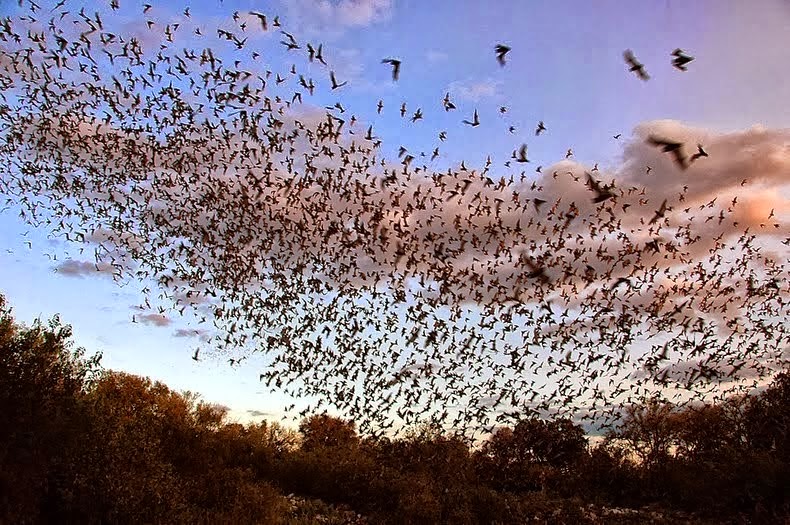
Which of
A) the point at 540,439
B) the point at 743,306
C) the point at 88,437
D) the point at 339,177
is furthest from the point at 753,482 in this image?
the point at 88,437

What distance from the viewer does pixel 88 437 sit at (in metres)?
20.8

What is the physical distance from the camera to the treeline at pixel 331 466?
1950cm

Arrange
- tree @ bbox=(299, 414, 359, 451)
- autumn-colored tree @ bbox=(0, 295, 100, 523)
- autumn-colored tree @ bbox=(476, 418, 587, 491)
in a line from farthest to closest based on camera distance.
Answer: tree @ bbox=(299, 414, 359, 451), autumn-colored tree @ bbox=(476, 418, 587, 491), autumn-colored tree @ bbox=(0, 295, 100, 523)

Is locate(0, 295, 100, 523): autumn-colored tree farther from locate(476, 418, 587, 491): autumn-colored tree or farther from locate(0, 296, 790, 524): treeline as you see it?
locate(476, 418, 587, 491): autumn-colored tree

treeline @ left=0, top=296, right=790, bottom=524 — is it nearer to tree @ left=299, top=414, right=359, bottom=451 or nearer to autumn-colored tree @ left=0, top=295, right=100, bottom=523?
autumn-colored tree @ left=0, top=295, right=100, bottom=523

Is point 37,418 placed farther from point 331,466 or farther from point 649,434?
point 649,434

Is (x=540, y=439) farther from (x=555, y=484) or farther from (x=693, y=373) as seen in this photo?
(x=693, y=373)

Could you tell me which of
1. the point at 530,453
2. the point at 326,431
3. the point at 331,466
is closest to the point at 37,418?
the point at 331,466

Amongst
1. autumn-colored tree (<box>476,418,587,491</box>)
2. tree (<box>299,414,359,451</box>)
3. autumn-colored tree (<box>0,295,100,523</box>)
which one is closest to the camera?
autumn-colored tree (<box>0,295,100,523</box>)

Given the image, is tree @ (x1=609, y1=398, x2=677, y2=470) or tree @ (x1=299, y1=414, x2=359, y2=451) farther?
tree @ (x1=299, y1=414, x2=359, y2=451)

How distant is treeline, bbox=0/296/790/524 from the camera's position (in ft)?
64.0

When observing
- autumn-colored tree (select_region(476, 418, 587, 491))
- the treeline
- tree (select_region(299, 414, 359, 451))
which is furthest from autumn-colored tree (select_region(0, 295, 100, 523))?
tree (select_region(299, 414, 359, 451))

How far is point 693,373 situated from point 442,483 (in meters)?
12.9

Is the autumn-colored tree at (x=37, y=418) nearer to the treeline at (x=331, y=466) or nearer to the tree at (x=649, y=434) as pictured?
the treeline at (x=331, y=466)
